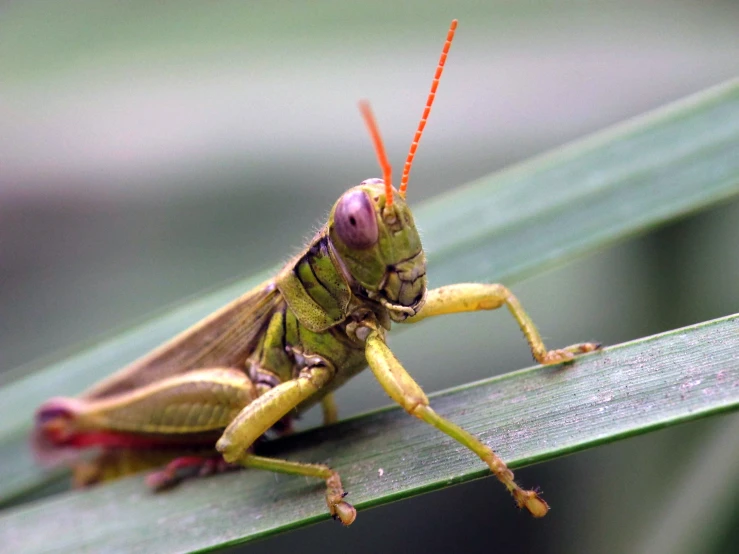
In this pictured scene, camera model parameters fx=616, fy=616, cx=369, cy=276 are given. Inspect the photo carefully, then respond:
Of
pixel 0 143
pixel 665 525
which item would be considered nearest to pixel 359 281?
pixel 665 525

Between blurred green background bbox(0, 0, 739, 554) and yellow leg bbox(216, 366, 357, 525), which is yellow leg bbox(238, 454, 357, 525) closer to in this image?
yellow leg bbox(216, 366, 357, 525)

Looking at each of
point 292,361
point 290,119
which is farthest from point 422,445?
point 290,119

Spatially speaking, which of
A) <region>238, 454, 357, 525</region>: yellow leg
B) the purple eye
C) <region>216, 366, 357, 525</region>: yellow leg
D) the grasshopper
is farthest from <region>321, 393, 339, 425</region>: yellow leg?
the purple eye

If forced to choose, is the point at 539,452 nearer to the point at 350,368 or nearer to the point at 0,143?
the point at 350,368

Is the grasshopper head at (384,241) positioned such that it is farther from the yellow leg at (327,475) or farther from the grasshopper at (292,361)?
the yellow leg at (327,475)

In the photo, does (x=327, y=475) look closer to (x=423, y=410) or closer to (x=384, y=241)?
(x=423, y=410)
